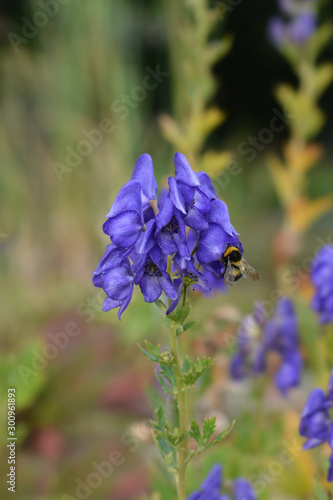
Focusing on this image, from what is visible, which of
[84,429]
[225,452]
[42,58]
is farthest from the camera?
[42,58]

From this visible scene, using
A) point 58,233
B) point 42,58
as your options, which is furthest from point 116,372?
point 42,58

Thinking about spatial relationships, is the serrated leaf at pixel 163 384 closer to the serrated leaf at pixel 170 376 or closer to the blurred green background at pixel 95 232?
the serrated leaf at pixel 170 376

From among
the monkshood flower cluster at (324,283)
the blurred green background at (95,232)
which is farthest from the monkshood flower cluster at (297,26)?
the monkshood flower cluster at (324,283)

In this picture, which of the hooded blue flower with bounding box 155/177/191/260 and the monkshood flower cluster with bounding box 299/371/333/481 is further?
the monkshood flower cluster with bounding box 299/371/333/481

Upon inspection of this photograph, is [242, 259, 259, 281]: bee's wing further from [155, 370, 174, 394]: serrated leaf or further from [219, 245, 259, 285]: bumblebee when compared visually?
[155, 370, 174, 394]: serrated leaf

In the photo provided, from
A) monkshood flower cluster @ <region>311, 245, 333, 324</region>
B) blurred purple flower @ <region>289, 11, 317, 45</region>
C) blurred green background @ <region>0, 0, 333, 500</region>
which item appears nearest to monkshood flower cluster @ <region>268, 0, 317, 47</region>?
blurred purple flower @ <region>289, 11, 317, 45</region>

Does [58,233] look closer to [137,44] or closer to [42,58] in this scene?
[42,58]
